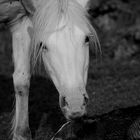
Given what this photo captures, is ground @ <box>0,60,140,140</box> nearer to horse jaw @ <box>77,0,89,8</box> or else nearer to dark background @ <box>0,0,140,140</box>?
dark background @ <box>0,0,140,140</box>

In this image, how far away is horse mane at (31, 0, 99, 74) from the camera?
4.10 meters

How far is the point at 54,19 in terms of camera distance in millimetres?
4113

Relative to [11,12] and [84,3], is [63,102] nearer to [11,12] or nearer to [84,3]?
[84,3]

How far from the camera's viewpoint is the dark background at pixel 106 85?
4791 mm

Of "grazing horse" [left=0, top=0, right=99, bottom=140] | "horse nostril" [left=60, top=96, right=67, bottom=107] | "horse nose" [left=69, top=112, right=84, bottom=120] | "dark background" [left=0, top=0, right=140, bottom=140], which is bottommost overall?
"dark background" [left=0, top=0, right=140, bottom=140]

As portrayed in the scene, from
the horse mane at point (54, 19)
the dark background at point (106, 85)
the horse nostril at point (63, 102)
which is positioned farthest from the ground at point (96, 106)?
the horse mane at point (54, 19)

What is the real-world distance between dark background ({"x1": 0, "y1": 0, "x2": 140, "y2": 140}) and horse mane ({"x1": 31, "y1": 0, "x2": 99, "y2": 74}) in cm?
46

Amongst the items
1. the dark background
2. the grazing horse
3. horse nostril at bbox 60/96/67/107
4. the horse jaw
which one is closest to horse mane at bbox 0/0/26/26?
the grazing horse

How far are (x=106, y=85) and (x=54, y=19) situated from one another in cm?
360

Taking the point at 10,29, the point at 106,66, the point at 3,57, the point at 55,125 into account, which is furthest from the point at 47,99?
the point at 3,57

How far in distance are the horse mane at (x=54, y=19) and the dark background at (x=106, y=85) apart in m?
0.46

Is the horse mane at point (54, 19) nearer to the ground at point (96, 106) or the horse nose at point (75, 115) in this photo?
the horse nose at point (75, 115)

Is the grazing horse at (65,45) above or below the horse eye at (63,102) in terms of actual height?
above

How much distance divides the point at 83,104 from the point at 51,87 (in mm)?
3529
